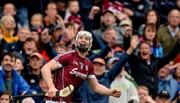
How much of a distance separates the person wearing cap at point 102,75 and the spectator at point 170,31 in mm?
2657

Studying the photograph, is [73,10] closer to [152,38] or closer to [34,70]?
[152,38]

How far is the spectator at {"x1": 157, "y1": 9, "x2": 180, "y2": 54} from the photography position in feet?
62.2

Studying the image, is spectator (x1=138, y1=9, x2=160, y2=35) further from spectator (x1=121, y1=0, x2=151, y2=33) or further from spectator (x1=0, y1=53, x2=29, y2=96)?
spectator (x1=0, y1=53, x2=29, y2=96)

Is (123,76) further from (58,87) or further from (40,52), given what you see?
(58,87)

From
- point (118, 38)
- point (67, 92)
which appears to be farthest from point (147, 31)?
point (67, 92)

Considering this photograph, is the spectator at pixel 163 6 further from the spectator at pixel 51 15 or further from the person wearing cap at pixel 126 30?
the spectator at pixel 51 15

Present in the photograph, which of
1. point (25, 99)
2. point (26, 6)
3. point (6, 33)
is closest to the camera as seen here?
point (25, 99)

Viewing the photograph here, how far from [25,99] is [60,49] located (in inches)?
97.2

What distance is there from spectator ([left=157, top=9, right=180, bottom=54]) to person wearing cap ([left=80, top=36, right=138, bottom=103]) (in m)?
2.66

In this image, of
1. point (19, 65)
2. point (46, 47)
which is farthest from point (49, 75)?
point (46, 47)

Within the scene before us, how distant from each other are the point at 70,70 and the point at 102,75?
129 inches

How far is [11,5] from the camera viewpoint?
60.6ft

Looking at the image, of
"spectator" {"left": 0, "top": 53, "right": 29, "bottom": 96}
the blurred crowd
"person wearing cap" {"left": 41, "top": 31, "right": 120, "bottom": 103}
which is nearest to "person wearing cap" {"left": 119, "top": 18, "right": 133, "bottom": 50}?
the blurred crowd

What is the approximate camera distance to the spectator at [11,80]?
1587 centimetres
